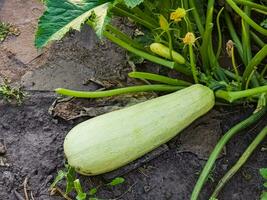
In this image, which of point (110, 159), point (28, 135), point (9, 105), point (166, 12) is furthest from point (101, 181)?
point (166, 12)

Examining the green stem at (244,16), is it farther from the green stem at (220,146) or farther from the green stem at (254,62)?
the green stem at (220,146)

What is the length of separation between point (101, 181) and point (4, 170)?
0.37 meters

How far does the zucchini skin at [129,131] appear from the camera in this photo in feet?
7.21

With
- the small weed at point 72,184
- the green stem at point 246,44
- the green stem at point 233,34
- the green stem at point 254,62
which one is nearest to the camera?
the small weed at point 72,184

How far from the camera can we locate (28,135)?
2.41 meters

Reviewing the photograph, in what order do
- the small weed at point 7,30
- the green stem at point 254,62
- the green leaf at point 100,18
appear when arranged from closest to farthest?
the green leaf at point 100,18 → the green stem at point 254,62 → the small weed at point 7,30

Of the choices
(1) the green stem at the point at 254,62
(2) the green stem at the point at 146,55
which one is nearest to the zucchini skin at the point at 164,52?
(2) the green stem at the point at 146,55

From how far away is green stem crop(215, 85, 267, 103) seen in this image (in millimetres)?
2207

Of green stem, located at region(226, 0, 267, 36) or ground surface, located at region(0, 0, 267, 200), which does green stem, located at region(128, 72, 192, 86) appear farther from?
green stem, located at region(226, 0, 267, 36)

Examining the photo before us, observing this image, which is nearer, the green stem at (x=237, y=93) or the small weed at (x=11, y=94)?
the green stem at (x=237, y=93)

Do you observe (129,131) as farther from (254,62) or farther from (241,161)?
(254,62)

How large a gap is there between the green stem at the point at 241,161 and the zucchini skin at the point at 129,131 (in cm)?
23

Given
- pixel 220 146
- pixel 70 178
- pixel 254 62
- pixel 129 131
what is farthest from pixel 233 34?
Answer: pixel 70 178

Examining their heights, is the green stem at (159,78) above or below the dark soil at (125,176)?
above
